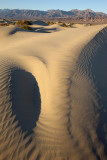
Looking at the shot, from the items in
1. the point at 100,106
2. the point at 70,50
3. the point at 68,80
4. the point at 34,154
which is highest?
the point at 70,50

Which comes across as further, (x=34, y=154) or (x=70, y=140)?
(x=70, y=140)

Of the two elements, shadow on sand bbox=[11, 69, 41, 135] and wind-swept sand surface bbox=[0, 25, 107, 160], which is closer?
wind-swept sand surface bbox=[0, 25, 107, 160]

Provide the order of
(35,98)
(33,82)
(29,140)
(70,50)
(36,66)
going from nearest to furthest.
→ (29,140) < (35,98) < (33,82) < (36,66) < (70,50)

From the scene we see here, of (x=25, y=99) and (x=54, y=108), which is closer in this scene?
(x=54, y=108)

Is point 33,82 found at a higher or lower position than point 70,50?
lower

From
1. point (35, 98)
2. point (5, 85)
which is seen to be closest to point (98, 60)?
point (35, 98)

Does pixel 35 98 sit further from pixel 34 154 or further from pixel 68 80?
pixel 34 154

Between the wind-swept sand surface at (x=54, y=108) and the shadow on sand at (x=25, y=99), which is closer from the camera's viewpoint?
the wind-swept sand surface at (x=54, y=108)

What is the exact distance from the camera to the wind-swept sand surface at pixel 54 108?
3250mm

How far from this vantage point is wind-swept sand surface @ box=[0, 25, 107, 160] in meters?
3.25

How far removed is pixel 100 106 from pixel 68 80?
4.03ft

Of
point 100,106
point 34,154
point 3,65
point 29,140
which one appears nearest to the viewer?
point 34,154

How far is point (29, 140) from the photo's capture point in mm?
3334

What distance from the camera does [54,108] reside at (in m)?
4.10
